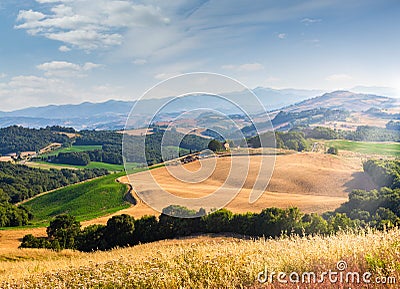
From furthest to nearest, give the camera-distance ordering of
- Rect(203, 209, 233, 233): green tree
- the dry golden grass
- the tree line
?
the dry golden grass < Rect(203, 209, 233, 233): green tree < the tree line

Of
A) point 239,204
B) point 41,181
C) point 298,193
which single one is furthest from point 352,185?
point 41,181

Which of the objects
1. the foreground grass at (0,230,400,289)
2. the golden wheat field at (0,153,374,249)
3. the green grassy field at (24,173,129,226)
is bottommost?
the green grassy field at (24,173,129,226)

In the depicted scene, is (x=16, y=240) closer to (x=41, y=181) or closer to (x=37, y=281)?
(x=37, y=281)

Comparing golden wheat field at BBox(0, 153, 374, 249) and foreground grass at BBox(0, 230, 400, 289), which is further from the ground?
foreground grass at BBox(0, 230, 400, 289)

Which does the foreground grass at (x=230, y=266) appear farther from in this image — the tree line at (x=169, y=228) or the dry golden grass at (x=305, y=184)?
the dry golden grass at (x=305, y=184)

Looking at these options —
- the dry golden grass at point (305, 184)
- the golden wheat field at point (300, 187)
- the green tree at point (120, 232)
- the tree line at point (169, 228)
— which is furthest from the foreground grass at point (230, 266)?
the golden wheat field at point (300, 187)

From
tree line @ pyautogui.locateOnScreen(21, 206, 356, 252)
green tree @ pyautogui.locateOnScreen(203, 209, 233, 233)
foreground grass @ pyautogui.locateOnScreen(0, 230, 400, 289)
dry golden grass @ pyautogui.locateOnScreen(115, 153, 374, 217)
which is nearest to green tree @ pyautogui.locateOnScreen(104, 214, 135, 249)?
tree line @ pyautogui.locateOnScreen(21, 206, 356, 252)

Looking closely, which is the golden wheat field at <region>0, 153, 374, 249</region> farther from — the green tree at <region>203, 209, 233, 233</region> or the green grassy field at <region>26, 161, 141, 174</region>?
the green grassy field at <region>26, 161, 141, 174</region>

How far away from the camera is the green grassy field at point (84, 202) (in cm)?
5656

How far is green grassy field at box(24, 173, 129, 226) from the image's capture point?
56.6 m

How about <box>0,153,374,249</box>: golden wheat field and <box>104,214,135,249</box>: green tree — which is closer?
<box>104,214,135,249</box>: green tree

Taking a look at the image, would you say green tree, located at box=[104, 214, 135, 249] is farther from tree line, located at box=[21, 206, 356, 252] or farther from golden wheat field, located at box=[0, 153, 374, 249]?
golden wheat field, located at box=[0, 153, 374, 249]

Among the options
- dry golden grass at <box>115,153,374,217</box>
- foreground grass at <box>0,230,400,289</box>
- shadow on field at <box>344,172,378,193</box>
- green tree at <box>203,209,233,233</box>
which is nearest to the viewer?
foreground grass at <box>0,230,400,289</box>

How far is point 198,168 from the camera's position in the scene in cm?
1864
